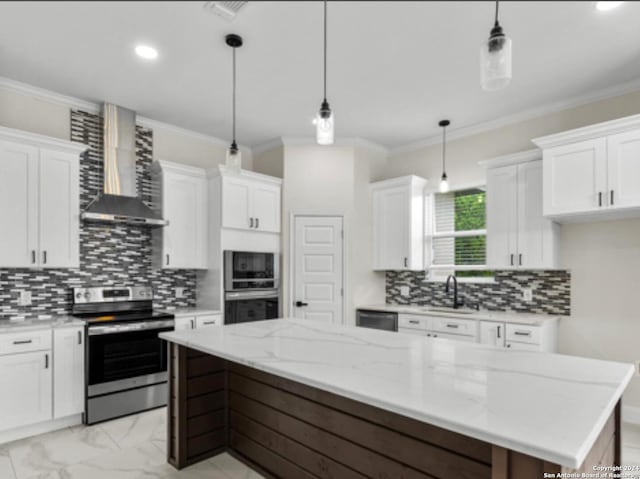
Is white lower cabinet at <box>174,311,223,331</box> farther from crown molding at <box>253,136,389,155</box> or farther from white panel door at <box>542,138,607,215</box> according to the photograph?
white panel door at <box>542,138,607,215</box>

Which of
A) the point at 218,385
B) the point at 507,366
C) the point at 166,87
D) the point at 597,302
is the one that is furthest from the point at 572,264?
the point at 166,87

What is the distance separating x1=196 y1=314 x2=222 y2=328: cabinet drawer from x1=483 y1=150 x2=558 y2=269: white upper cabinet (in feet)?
9.33

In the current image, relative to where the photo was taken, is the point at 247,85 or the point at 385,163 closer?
the point at 247,85

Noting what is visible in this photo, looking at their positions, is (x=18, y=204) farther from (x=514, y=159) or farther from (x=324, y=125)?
(x=514, y=159)

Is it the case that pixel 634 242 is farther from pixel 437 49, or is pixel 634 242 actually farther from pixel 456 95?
pixel 437 49

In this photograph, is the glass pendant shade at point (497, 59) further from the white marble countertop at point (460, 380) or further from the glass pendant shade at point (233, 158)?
the glass pendant shade at point (233, 158)

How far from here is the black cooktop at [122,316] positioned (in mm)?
3422

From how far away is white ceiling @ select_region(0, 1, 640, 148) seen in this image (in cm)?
247

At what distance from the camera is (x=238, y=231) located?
14.4 ft

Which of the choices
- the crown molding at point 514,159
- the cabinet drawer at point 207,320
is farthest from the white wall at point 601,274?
the cabinet drawer at point 207,320

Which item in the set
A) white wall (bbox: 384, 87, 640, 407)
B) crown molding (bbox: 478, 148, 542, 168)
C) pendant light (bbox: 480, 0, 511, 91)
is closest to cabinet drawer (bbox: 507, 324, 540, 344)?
white wall (bbox: 384, 87, 640, 407)

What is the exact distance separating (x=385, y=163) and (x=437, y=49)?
250 cm

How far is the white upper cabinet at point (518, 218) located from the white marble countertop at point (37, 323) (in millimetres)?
3872

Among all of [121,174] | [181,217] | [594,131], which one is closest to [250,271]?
[181,217]
